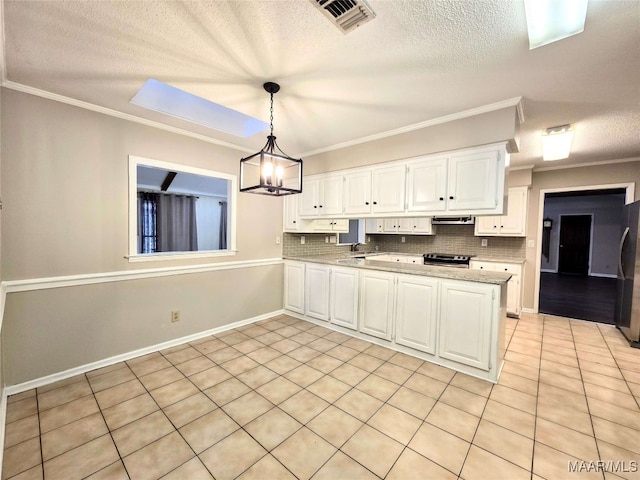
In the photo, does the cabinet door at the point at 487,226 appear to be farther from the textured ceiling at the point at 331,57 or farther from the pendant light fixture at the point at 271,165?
the pendant light fixture at the point at 271,165

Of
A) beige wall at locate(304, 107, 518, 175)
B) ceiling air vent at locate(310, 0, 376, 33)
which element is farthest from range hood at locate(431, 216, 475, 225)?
ceiling air vent at locate(310, 0, 376, 33)

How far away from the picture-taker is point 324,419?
1.97m

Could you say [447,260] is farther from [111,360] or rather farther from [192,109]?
[111,360]

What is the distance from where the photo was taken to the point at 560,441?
179 cm

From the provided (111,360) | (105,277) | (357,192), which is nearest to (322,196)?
(357,192)

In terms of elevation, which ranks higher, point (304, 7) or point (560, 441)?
point (304, 7)

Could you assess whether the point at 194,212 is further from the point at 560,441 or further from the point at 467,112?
the point at 560,441

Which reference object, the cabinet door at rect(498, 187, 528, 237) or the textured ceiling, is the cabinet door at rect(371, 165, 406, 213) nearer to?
the textured ceiling

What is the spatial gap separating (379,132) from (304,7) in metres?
1.94

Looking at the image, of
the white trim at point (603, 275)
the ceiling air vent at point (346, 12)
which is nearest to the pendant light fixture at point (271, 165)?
the ceiling air vent at point (346, 12)

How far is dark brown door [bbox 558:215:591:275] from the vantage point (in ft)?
28.1

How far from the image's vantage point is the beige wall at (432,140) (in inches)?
96.3

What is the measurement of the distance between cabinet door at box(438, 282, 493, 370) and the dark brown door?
912 centimetres

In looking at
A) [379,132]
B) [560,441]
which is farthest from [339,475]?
[379,132]
